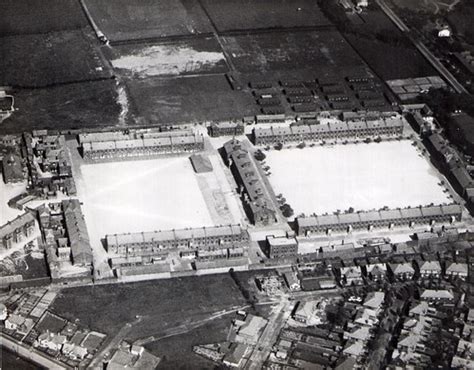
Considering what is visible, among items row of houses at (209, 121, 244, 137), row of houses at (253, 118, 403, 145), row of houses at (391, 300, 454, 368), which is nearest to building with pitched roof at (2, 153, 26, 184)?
row of houses at (209, 121, 244, 137)

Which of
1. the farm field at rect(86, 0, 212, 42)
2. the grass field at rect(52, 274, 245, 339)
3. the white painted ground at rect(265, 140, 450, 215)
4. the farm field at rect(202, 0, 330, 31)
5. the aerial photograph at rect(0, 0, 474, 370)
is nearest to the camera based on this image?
the aerial photograph at rect(0, 0, 474, 370)

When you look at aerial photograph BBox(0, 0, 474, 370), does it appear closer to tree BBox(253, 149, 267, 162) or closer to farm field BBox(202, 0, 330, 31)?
tree BBox(253, 149, 267, 162)

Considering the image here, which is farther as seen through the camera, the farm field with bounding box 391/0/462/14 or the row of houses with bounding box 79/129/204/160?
the farm field with bounding box 391/0/462/14

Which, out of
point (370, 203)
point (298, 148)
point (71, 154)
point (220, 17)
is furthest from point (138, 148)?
point (220, 17)

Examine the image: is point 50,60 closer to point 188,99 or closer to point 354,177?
point 188,99

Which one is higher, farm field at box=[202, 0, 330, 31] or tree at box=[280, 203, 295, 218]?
tree at box=[280, 203, 295, 218]

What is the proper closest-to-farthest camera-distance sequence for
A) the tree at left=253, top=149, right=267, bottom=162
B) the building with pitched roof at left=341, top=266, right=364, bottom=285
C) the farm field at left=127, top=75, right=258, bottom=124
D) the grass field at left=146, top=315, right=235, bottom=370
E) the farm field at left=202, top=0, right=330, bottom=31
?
Answer: the grass field at left=146, top=315, right=235, bottom=370 → the building with pitched roof at left=341, top=266, right=364, bottom=285 → the tree at left=253, top=149, right=267, bottom=162 → the farm field at left=127, top=75, right=258, bottom=124 → the farm field at left=202, top=0, right=330, bottom=31

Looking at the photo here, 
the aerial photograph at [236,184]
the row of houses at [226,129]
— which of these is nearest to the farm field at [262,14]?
the aerial photograph at [236,184]

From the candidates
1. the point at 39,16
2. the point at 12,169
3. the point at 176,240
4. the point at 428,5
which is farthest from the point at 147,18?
the point at 176,240

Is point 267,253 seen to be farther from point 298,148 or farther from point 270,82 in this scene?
point 270,82
